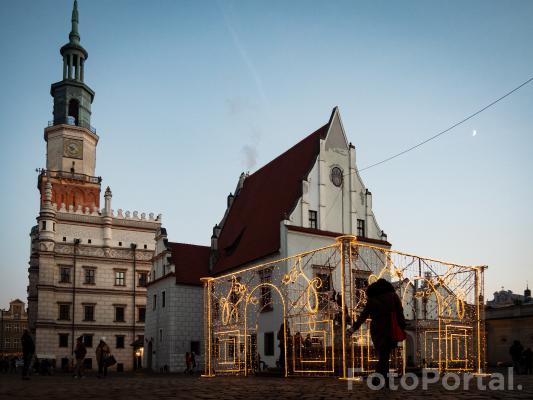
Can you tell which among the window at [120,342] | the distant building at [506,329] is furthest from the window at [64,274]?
the distant building at [506,329]

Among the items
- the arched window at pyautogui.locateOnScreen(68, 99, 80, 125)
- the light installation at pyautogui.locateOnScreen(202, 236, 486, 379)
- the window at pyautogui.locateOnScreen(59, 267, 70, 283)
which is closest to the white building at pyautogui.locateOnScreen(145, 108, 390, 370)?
the light installation at pyautogui.locateOnScreen(202, 236, 486, 379)

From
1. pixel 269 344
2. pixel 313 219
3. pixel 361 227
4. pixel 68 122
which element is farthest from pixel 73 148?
pixel 269 344

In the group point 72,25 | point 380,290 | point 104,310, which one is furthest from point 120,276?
point 380,290

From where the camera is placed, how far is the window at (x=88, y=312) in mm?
55250

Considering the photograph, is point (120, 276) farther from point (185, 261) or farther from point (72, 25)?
point (72, 25)

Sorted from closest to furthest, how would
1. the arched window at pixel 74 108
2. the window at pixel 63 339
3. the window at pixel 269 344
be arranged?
the window at pixel 269 344
the window at pixel 63 339
the arched window at pixel 74 108

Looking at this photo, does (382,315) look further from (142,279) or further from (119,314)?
(142,279)

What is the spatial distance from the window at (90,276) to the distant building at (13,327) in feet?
270

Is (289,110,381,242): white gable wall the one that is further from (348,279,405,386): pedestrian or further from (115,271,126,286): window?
(115,271,126,286): window

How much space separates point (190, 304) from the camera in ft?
132

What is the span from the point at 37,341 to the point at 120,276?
9.50 m

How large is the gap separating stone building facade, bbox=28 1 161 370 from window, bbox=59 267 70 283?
89 millimetres

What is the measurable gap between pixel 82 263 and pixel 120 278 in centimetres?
395

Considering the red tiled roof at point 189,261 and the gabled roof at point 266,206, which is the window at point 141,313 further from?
the gabled roof at point 266,206
